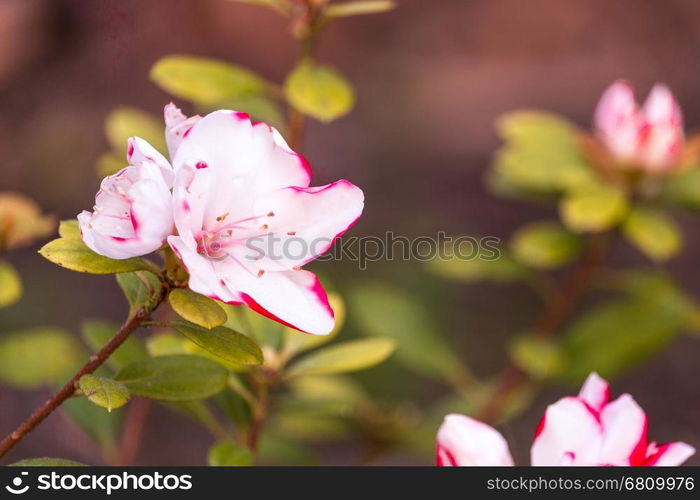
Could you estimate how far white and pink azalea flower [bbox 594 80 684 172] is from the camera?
166cm

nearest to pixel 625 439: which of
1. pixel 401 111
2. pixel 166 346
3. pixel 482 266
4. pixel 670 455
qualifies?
pixel 670 455

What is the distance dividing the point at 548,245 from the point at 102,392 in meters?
1.13

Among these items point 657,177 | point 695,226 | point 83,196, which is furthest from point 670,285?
point 83,196

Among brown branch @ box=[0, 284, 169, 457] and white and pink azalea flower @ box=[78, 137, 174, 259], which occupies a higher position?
white and pink azalea flower @ box=[78, 137, 174, 259]

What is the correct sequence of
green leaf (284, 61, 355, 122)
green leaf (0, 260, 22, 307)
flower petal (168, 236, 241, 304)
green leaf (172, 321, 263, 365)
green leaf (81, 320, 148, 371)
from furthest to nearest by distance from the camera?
green leaf (284, 61, 355, 122) < green leaf (0, 260, 22, 307) < green leaf (81, 320, 148, 371) < green leaf (172, 321, 263, 365) < flower petal (168, 236, 241, 304)

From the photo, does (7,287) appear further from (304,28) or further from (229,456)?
(304,28)

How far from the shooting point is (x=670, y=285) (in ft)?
6.38

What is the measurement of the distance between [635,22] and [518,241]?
7.22 ft

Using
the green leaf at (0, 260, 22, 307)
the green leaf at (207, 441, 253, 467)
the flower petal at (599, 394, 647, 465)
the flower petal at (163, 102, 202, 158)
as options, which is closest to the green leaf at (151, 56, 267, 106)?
the green leaf at (0, 260, 22, 307)

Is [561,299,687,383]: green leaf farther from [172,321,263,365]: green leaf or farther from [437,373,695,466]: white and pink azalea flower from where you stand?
[172,321,263,365]: green leaf

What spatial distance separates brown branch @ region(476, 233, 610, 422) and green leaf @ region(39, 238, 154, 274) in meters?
1.16

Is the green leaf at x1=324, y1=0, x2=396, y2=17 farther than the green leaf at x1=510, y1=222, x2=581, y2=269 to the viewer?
No

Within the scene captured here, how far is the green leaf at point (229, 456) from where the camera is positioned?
43.9 inches
